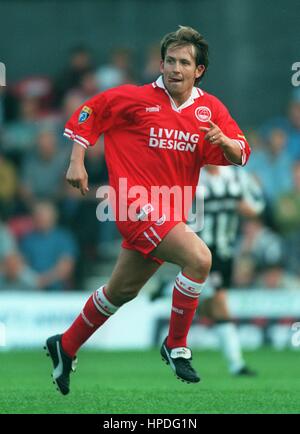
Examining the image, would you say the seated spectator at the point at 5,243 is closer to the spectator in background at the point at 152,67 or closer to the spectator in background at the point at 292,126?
the spectator in background at the point at 152,67

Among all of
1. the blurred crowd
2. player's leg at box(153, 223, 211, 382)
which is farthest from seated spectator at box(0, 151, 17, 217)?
player's leg at box(153, 223, 211, 382)

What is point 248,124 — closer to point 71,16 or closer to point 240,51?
point 240,51

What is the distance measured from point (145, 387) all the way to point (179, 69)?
2.73 meters

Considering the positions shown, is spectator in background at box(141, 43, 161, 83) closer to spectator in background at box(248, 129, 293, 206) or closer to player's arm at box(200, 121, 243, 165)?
spectator in background at box(248, 129, 293, 206)

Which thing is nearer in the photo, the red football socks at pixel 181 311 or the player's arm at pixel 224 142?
the player's arm at pixel 224 142

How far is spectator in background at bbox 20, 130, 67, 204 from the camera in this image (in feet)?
50.9

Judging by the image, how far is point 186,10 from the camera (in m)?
18.5

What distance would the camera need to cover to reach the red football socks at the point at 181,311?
761 cm

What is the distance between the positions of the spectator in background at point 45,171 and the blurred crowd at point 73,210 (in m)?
0.01

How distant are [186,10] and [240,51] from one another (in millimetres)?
1071

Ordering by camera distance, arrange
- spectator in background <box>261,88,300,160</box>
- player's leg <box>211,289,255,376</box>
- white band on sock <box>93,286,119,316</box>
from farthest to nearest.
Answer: spectator in background <box>261,88,300,160</box> → player's leg <box>211,289,255,376</box> → white band on sock <box>93,286,119,316</box>

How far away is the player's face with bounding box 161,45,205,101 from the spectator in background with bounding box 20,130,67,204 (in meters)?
7.75

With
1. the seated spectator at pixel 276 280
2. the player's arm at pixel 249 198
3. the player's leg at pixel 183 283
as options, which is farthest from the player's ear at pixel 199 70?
the seated spectator at pixel 276 280
